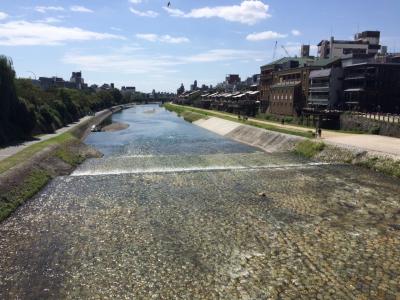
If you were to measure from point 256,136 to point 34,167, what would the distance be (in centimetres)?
4225

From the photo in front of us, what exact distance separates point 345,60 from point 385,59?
7980 mm

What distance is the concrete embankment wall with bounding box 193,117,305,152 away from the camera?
195ft

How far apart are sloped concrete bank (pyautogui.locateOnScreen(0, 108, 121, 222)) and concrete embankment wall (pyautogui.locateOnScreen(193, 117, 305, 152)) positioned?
87.7 feet

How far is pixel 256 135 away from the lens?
71.5 meters

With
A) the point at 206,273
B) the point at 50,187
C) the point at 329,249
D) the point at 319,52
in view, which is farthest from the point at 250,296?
the point at 319,52

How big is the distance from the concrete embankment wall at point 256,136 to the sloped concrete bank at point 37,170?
1053 inches

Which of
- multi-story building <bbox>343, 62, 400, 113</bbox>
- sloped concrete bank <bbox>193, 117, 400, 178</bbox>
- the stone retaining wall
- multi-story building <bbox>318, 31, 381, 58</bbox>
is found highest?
multi-story building <bbox>318, 31, 381, 58</bbox>

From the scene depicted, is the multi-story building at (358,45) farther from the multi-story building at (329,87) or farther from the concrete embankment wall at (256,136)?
the concrete embankment wall at (256,136)

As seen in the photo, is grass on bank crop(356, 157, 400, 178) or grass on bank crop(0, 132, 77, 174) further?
grass on bank crop(356, 157, 400, 178)

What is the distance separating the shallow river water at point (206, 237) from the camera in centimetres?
1761

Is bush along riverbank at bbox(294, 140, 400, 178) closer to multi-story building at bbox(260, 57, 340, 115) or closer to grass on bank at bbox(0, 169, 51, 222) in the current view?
grass on bank at bbox(0, 169, 51, 222)

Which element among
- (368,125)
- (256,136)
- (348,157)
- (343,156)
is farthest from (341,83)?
(348,157)

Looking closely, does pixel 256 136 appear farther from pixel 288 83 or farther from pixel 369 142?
pixel 288 83

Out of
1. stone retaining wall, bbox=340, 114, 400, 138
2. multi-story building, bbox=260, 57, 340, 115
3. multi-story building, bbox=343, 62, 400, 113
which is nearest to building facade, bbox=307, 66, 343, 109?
multi-story building, bbox=260, 57, 340, 115
